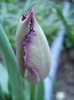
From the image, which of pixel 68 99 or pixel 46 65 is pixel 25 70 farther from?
pixel 68 99

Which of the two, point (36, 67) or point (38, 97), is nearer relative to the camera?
point (36, 67)

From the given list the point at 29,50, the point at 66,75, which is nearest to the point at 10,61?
the point at 29,50

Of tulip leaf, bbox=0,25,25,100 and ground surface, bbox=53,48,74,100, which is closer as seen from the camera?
tulip leaf, bbox=0,25,25,100

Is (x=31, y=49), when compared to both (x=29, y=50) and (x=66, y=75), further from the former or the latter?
(x=66, y=75)

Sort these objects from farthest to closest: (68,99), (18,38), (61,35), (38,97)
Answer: (61,35) → (68,99) → (38,97) → (18,38)

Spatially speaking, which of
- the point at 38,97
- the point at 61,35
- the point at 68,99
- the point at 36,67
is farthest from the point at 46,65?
the point at 61,35

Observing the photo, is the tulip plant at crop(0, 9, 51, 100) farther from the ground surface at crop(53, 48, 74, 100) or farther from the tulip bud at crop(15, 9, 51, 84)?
the ground surface at crop(53, 48, 74, 100)

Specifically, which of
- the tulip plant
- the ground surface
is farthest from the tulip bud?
the ground surface
